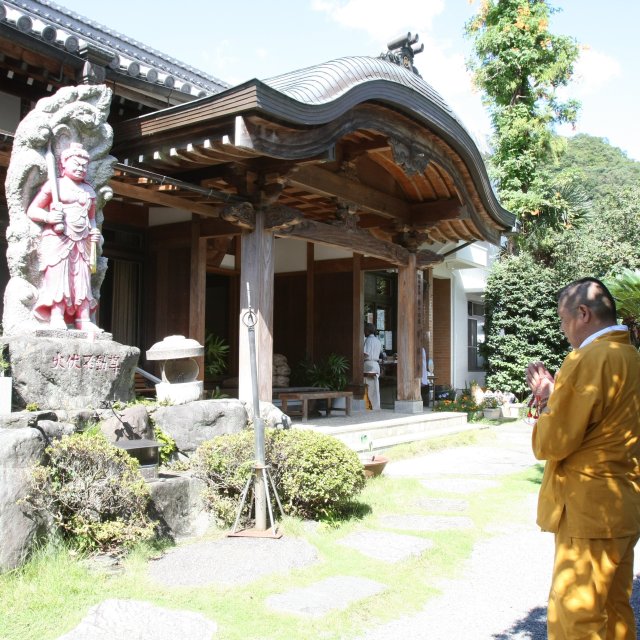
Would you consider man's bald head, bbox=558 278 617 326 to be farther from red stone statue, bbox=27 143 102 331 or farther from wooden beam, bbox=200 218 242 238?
wooden beam, bbox=200 218 242 238

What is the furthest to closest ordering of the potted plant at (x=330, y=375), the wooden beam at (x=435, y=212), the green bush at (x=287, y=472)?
the potted plant at (x=330, y=375), the wooden beam at (x=435, y=212), the green bush at (x=287, y=472)

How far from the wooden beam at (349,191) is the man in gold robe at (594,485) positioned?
20.8 ft

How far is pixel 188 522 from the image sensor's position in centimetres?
543

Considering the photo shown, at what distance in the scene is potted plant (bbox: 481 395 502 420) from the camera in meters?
15.2

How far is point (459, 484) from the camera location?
7957mm

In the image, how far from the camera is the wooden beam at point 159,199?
8.02 meters

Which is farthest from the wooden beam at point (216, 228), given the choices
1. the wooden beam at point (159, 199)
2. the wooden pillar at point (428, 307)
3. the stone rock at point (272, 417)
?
the wooden pillar at point (428, 307)

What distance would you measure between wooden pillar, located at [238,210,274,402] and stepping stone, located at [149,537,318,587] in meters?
3.52

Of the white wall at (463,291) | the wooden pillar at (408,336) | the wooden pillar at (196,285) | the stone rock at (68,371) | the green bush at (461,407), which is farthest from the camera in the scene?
the white wall at (463,291)

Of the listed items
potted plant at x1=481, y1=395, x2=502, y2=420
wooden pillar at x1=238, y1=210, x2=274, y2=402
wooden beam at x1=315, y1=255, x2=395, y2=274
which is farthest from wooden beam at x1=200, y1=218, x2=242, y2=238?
potted plant at x1=481, y1=395, x2=502, y2=420

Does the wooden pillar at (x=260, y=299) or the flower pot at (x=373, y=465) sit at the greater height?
the wooden pillar at (x=260, y=299)

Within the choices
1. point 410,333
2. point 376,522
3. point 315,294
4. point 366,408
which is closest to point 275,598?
point 376,522

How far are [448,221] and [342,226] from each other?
8.39 feet

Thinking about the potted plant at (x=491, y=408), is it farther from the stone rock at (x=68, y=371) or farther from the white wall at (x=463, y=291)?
the stone rock at (x=68, y=371)
